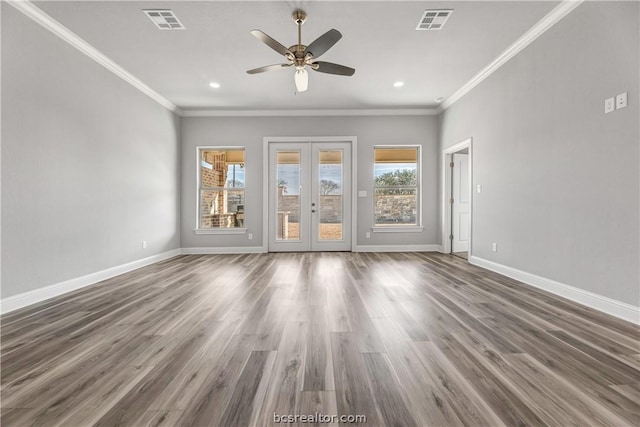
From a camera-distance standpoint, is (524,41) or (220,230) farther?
(220,230)

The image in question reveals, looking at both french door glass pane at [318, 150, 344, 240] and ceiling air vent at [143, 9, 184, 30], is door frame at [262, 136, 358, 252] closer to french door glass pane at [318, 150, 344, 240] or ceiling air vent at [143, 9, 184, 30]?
french door glass pane at [318, 150, 344, 240]

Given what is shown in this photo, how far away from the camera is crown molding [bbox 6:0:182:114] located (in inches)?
108

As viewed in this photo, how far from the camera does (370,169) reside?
6.11 metres

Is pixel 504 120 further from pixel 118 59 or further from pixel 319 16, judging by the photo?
pixel 118 59

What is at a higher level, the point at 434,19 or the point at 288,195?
the point at 434,19

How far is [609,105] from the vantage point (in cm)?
248

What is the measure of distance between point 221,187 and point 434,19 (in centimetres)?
487

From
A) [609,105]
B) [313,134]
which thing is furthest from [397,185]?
[609,105]

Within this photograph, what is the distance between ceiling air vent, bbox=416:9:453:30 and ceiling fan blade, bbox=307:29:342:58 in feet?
3.54

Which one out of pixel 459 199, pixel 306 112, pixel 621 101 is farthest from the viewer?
pixel 306 112

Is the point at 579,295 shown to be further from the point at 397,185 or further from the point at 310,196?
the point at 310,196

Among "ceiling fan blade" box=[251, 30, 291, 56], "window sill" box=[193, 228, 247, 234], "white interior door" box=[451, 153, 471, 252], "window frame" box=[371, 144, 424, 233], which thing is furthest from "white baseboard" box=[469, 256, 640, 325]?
"window sill" box=[193, 228, 247, 234]

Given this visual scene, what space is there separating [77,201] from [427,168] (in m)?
5.96

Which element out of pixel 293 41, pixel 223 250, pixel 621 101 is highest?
pixel 293 41
